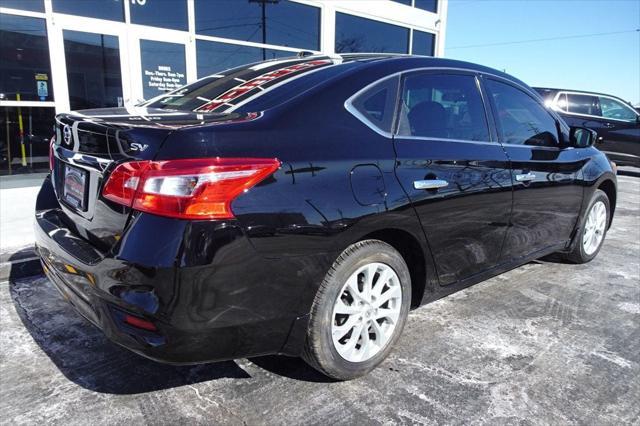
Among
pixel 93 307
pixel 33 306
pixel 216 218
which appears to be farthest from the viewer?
pixel 33 306

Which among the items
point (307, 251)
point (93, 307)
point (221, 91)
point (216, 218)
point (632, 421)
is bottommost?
point (632, 421)

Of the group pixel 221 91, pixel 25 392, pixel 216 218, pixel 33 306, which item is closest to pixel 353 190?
pixel 216 218

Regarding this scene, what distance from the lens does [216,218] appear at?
1931 mm

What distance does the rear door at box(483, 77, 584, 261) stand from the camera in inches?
135

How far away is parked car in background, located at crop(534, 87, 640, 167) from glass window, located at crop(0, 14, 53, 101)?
10.4m

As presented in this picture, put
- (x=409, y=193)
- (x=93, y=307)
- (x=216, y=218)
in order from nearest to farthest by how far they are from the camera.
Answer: (x=216, y=218) → (x=93, y=307) → (x=409, y=193)

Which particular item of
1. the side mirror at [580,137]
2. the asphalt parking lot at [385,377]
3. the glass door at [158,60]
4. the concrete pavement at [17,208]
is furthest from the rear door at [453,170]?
the glass door at [158,60]

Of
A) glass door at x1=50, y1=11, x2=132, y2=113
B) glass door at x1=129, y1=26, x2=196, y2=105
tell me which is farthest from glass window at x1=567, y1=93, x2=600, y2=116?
glass door at x1=50, y1=11, x2=132, y2=113

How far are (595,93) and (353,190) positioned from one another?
11.3 m

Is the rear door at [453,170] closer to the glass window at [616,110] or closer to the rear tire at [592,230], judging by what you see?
the rear tire at [592,230]

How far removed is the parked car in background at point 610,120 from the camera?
11227mm

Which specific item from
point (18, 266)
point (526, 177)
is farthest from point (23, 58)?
point (526, 177)

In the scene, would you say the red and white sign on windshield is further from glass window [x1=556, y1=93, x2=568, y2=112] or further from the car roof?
glass window [x1=556, y1=93, x2=568, y2=112]

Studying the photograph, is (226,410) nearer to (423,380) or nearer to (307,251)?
(307,251)
